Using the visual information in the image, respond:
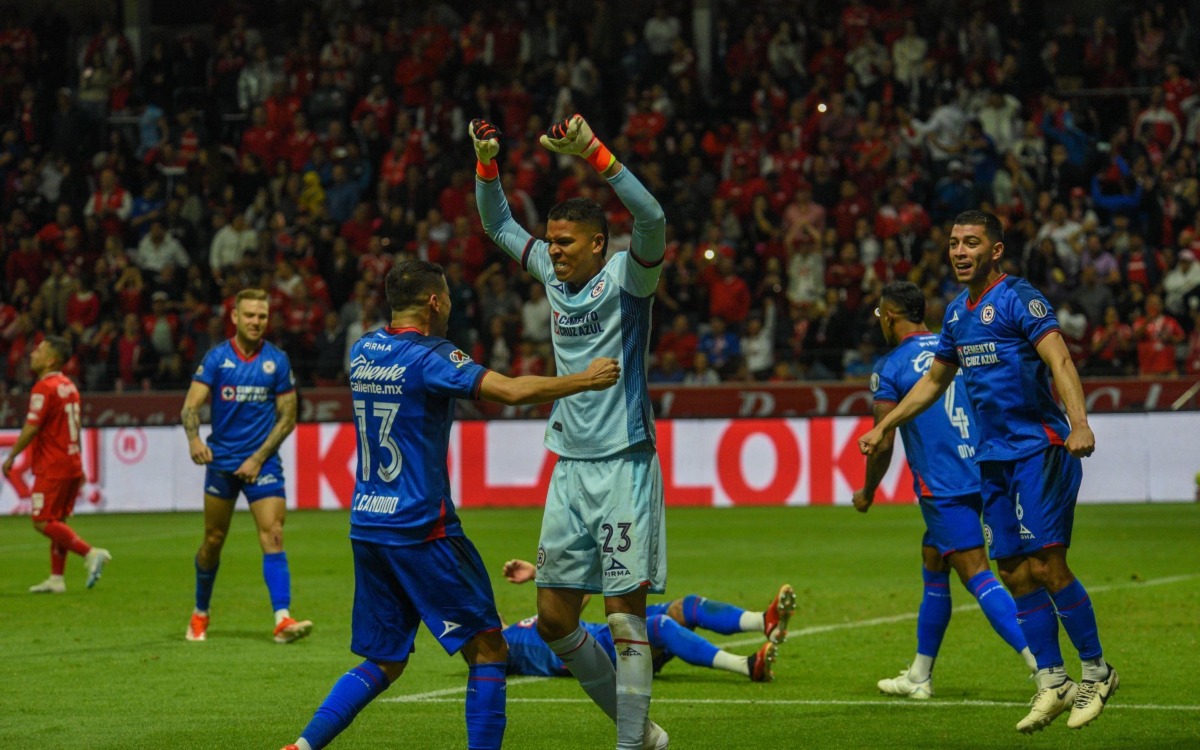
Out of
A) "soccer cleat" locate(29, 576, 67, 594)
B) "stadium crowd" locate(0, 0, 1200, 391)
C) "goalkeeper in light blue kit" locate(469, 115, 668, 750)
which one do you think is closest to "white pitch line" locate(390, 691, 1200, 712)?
"goalkeeper in light blue kit" locate(469, 115, 668, 750)

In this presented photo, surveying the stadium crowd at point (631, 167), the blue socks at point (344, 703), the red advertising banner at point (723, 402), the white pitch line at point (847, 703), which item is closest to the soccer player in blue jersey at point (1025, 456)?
the white pitch line at point (847, 703)

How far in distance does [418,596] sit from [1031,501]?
297 centimetres

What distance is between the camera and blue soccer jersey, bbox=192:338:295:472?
1160 cm

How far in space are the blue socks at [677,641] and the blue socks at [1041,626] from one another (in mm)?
2157

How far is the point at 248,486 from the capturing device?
11602 millimetres

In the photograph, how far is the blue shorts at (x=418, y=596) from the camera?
6555 mm

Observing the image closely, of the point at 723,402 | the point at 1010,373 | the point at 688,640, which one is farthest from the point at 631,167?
the point at 1010,373

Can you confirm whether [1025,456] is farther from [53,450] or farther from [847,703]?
[53,450]

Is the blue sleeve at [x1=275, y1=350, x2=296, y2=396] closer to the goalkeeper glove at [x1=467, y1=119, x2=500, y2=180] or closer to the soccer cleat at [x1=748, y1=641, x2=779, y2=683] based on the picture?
the soccer cleat at [x1=748, y1=641, x2=779, y2=683]

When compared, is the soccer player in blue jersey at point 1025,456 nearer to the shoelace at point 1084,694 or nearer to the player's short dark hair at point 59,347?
the shoelace at point 1084,694

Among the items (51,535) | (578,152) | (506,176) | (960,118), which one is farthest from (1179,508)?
(578,152)

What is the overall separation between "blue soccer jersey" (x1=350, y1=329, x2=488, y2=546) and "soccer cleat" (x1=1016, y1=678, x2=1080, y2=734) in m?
2.75

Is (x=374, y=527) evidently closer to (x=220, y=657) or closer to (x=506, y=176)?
(x=220, y=657)

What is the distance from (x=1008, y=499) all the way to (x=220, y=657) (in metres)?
5.31
